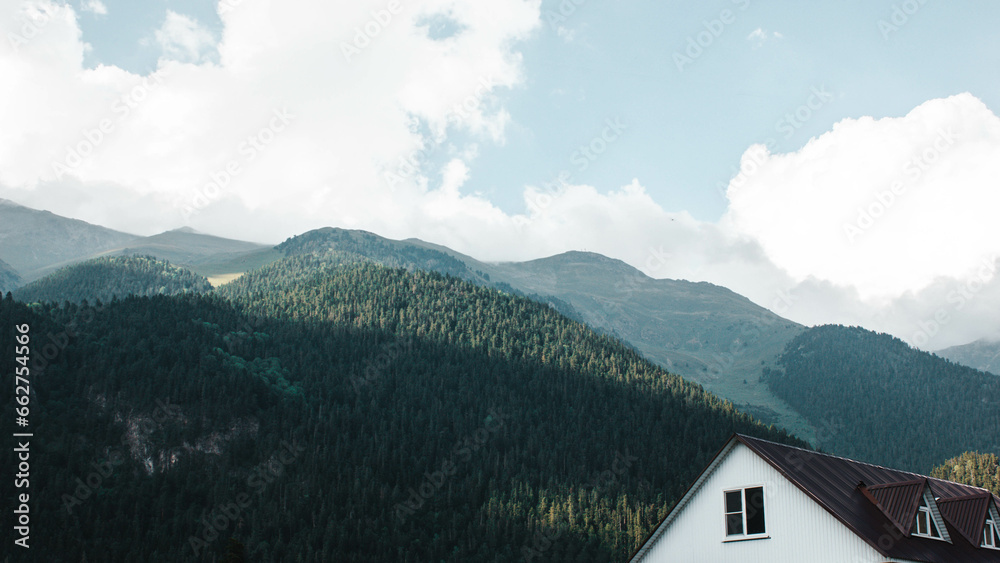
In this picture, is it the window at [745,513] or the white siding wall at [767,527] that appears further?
the window at [745,513]

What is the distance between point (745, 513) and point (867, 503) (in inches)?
214

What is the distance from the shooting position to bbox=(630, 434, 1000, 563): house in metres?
33.3

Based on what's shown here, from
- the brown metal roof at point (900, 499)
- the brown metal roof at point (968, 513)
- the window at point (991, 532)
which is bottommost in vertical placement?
the window at point (991, 532)

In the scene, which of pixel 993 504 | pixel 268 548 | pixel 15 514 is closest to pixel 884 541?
pixel 993 504

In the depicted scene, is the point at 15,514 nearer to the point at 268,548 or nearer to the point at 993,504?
the point at 268,548

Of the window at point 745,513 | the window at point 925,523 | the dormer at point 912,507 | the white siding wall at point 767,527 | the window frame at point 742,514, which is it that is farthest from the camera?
the window at point 745,513

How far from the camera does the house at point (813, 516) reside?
33312 millimetres

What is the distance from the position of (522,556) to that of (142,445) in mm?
98496

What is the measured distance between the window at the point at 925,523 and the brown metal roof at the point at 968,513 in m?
1.92

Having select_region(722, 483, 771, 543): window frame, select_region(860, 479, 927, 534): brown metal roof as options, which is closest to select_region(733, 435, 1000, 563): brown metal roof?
select_region(860, 479, 927, 534): brown metal roof

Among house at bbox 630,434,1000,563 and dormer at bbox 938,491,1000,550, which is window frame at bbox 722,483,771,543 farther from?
dormer at bbox 938,491,1000,550

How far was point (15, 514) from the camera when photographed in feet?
478

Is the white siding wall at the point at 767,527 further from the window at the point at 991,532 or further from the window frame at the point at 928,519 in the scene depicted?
the window at the point at 991,532

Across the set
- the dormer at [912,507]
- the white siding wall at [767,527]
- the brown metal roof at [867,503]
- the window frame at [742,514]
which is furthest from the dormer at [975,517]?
the window frame at [742,514]
